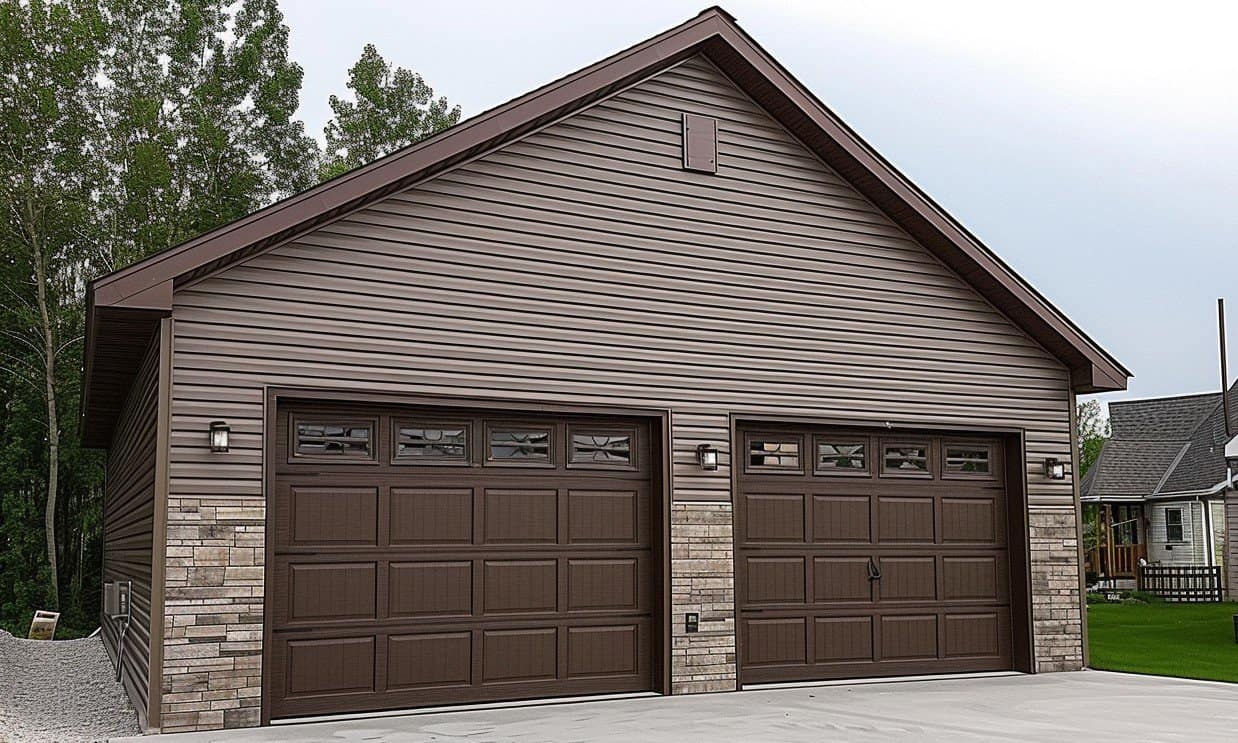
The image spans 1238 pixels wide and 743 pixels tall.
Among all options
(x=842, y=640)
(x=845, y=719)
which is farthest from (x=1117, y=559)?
(x=845, y=719)

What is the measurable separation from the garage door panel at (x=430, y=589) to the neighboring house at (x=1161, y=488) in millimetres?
22517

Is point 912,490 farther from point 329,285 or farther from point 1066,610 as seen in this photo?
point 329,285

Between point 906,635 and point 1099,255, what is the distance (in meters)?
48.2

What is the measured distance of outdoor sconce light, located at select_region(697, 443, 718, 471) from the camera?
35.6ft

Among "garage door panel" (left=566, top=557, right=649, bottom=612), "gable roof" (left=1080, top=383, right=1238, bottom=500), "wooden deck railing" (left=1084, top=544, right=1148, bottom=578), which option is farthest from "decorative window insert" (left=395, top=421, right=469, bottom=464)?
"wooden deck railing" (left=1084, top=544, right=1148, bottom=578)

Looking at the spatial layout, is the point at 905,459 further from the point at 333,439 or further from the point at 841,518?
the point at 333,439

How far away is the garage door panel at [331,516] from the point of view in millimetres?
9461

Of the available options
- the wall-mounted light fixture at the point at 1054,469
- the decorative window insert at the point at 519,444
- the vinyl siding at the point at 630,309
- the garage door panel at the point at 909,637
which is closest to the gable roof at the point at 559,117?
the vinyl siding at the point at 630,309

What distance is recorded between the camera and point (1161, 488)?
3083 centimetres

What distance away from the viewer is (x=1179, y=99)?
3409 centimetres

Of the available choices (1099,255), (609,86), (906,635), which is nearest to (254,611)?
(609,86)

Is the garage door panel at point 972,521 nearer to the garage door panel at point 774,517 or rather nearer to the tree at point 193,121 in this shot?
the garage door panel at point 774,517

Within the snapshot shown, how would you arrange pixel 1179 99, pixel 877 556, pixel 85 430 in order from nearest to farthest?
pixel 877 556 → pixel 85 430 → pixel 1179 99

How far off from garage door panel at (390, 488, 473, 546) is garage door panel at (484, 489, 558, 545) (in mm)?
183
